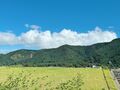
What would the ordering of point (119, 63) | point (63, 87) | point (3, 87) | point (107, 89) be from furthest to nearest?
point (119, 63)
point (107, 89)
point (63, 87)
point (3, 87)

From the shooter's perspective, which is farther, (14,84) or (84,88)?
(84,88)

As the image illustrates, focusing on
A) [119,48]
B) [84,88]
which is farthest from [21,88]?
[119,48]

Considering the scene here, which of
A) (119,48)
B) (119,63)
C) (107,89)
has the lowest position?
(107,89)

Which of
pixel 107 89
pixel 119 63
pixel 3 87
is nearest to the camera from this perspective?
pixel 3 87

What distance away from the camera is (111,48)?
197 meters

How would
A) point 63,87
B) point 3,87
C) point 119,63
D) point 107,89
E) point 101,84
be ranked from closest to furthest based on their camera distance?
point 3,87, point 63,87, point 107,89, point 101,84, point 119,63

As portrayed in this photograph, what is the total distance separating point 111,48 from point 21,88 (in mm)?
177951

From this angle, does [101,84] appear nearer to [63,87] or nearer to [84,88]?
[84,88]

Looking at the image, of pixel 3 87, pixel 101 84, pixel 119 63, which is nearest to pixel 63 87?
pixel 3 87

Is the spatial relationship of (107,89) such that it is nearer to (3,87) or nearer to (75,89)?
(75,89)

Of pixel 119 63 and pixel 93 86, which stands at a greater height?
pixel 119 63

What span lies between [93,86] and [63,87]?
32.1 metres

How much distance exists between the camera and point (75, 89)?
882 inches

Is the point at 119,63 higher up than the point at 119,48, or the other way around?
the point at 119,48
